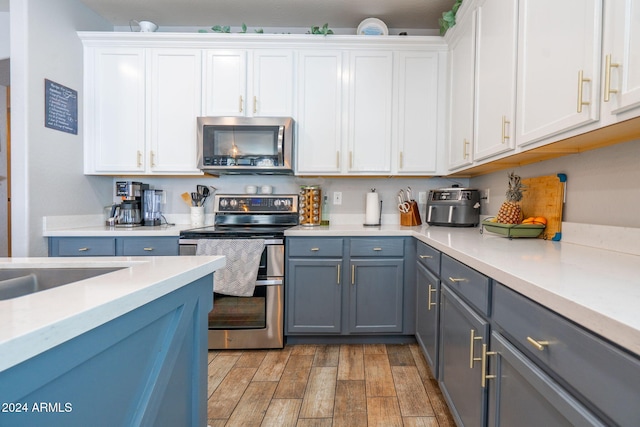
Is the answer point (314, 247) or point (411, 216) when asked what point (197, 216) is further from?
point (411, 216)

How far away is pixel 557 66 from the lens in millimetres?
1278

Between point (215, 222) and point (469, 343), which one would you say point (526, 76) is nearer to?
point (469, 343)

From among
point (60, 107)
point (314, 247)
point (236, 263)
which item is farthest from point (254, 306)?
point (60, 107)

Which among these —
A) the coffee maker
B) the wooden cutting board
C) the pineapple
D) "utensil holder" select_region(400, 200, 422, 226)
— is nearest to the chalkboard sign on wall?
the coffee maker

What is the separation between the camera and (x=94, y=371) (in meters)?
0.60

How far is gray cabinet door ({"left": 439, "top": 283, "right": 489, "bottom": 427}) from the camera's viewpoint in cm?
121

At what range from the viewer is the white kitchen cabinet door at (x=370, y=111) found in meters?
2.70

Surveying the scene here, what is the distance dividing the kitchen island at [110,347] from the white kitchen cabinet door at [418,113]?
2.10m

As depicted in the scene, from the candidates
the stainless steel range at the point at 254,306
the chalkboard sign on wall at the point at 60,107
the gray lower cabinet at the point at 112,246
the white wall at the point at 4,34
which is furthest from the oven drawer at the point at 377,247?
the white wall at the point at 4,34

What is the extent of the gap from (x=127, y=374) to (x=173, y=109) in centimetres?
250

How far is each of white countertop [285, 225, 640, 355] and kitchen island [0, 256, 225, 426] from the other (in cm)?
88

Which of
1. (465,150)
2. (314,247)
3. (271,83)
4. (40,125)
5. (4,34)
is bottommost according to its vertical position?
(314,247)

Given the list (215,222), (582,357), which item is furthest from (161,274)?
(215,222)

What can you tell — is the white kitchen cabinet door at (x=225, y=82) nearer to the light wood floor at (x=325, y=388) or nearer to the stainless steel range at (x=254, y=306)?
the stainless steel range at (x=254, y=306)
